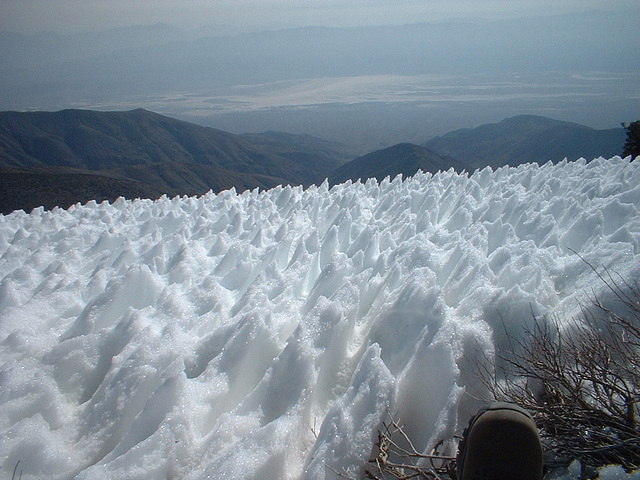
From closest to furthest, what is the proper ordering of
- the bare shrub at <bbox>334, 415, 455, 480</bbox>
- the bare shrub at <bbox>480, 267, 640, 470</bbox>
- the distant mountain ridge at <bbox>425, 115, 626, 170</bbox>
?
1. the bare shrub at <bbox>480, 267, 640, 470</bbox>
2. the bare shrub at <bbox>334, 415, 455, 480</bbox>
3. the distant mountain ridge at <bbox>425, 115, 626, 170</bbox>

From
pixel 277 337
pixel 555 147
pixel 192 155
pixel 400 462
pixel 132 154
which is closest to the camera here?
pixel 400 462

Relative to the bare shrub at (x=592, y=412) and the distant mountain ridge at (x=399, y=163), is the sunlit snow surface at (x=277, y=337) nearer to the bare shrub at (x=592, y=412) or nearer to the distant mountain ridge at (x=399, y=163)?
the bare shrub at (x=592, y=412)

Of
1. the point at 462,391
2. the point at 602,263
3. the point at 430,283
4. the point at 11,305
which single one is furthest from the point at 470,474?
the point at 11,305

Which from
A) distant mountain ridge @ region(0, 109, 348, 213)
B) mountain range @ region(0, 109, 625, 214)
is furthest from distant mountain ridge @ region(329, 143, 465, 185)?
distant mountain ridge @ region(0, 109, 348, 213)

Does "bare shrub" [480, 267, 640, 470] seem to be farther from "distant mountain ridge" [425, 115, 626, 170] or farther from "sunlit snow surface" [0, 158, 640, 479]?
"distant mountain ridge" [425, 115, 626, 170]

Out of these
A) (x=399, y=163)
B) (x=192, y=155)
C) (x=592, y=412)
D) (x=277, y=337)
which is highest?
(x=592, y=412)

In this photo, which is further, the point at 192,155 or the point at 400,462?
the point at 192,155

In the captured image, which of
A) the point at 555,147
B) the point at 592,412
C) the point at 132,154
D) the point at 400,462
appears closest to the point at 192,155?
the point at 132,154

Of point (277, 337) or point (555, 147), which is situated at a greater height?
point (277, 337)

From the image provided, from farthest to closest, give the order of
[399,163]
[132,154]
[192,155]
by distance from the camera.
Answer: [192,155] < [132,154] < [399,163]

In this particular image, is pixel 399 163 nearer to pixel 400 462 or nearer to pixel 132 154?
pixel 132 154
